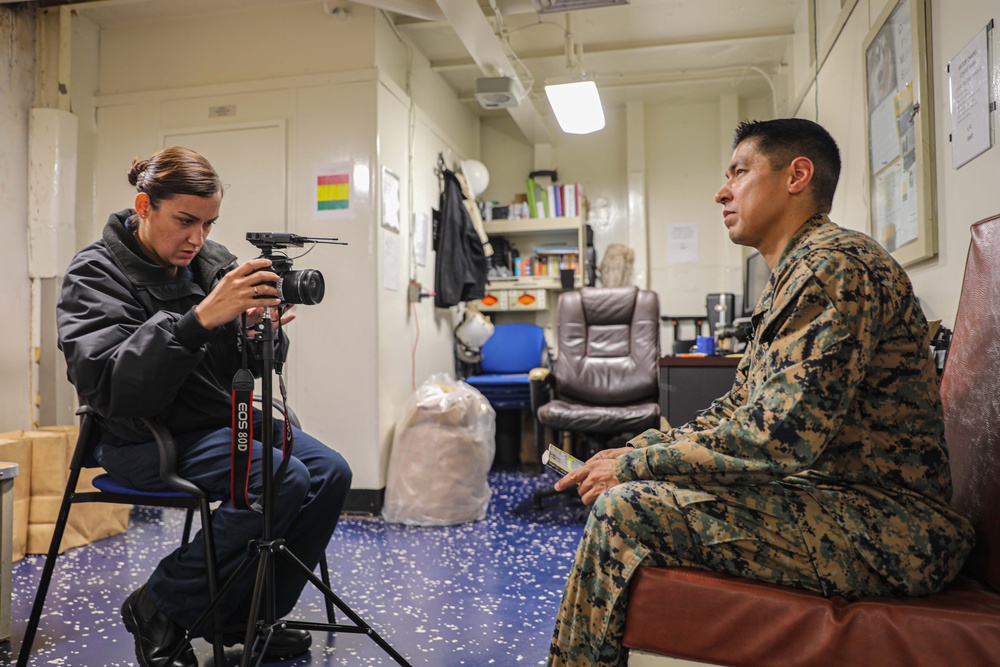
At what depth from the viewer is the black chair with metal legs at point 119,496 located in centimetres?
167

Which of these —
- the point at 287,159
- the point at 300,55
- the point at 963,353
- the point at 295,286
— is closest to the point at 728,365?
the point at 963,353

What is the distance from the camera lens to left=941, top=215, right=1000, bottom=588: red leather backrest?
1261mm

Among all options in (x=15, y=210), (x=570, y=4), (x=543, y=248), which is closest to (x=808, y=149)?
(x=570, y=4)

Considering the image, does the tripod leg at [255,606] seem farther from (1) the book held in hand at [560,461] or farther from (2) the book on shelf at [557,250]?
(2) the book on shelf at [557,250]

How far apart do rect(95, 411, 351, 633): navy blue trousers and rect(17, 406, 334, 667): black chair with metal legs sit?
0.10 ft

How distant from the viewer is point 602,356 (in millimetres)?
4211

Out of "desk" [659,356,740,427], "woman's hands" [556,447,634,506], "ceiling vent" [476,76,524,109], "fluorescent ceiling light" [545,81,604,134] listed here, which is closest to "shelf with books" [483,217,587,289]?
"fluorescent ceiling light" [545,81,604,134]

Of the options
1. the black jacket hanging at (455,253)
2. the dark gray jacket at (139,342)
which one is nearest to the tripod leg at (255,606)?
the dark gray jacket at (139,342)

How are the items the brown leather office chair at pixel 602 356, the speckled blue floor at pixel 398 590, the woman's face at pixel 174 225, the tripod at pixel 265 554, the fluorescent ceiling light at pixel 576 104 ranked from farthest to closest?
the brown leather office chair at pixel 602 356, the fluorescent ceiling light at pixel 576 104, the speckled blue floor at pixel 398 590, the woman's face at pixel 174 225, the tripod at pixel 265 554

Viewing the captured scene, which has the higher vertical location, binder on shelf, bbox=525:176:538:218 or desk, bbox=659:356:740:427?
binder on shelf, bbox=525:176:538:218

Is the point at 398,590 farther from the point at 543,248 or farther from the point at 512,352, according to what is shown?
the point at 543,248

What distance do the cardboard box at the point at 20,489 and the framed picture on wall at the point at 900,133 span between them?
3395 mm

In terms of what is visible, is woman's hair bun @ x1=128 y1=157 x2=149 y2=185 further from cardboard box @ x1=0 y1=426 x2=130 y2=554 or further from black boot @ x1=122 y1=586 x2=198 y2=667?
cardboard box @ x1=0 y1=426 x2=130 y2=554

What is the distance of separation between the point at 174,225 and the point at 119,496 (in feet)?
2.27
